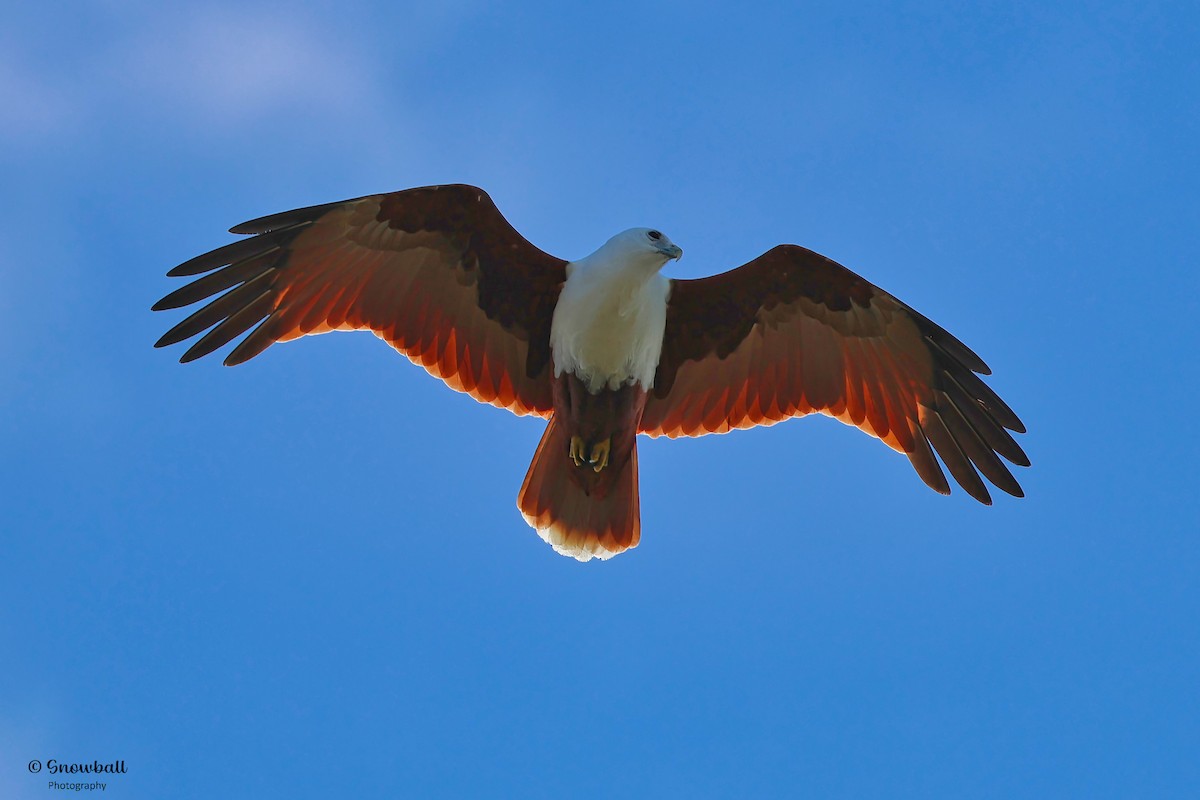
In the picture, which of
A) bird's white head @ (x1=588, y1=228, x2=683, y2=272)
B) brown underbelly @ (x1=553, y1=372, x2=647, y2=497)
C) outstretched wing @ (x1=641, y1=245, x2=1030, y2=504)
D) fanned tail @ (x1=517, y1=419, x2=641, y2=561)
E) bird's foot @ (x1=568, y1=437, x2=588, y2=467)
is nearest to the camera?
bird's white head @ (x1=588, y1=228, x2=683, y2=272)

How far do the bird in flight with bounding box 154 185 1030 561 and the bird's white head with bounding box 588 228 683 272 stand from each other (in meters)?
0.03

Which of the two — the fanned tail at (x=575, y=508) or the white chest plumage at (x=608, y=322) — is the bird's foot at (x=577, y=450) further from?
the white chest plumage at (x=608, y=322)

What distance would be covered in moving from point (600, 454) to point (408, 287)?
1.86 m

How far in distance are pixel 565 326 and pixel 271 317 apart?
2124 millimetres

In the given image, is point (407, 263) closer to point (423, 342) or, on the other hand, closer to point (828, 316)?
point (423, 342)

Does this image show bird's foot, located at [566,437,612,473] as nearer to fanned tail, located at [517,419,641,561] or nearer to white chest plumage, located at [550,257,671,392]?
fanned tail, located at [517,419,641,561]

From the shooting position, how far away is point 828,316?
9.51 metres

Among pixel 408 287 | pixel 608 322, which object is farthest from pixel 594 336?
pixel 408 287

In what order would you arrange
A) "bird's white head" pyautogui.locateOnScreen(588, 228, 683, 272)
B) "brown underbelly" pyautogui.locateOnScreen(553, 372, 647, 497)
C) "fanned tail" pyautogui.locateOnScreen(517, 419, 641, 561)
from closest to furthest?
"bird's white head" pyautogui.locateOnScreen(588, 228, 683, 272)
"brown underbelly" pyautogui.locateOnScreen(553, 372, 647, 497)
"fanned tail" pyautogui.locateOnScreen(517, 419, 641, 561)

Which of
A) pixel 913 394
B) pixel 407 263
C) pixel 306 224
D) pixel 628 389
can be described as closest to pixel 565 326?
pixel 628 389

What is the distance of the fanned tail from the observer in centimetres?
923

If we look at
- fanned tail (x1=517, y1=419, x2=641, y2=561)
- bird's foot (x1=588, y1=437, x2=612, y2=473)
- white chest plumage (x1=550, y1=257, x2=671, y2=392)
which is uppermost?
white chest plumage (x1=550, y1=257, x2=671, y2=392)

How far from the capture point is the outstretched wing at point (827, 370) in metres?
9.33

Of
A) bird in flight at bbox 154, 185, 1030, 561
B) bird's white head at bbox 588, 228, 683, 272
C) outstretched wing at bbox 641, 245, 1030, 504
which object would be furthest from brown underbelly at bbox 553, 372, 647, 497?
bird's white head at bbox 588, 228, 683, 272
